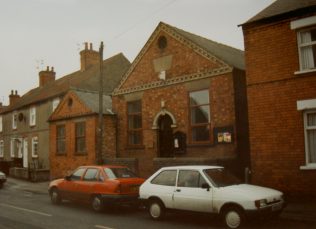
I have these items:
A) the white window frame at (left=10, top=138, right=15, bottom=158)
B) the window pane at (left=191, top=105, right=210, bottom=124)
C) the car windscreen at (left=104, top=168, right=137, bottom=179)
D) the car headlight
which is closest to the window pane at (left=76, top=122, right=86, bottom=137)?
the window pane at (left=191, top=105, right=210, bottom=124)

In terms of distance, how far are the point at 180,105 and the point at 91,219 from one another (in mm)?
8609

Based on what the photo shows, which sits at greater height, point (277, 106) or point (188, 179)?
point (277, 106)

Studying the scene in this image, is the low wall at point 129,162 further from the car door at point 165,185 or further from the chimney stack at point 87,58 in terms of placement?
the chimney stack at point 87,58

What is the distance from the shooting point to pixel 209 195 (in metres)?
9.51

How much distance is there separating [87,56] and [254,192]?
28.9 m

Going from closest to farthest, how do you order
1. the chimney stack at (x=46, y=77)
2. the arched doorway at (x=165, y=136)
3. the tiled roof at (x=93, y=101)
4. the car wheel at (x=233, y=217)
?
the car wheel at (x=233, y=217)
the arched doorway at (x=165, y=136)
the tiled roof at (x=93, y=101)
the chimney stack at (x=46, y=77)

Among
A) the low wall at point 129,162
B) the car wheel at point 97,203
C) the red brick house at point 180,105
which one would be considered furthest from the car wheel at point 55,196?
the red brick house at point 180,105

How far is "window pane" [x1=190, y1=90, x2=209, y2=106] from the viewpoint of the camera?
17312mm

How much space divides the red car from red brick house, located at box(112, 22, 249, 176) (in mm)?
3357

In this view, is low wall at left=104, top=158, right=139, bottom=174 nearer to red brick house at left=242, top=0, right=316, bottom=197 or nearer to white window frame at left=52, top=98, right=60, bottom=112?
red brick house at left=242, top=0, right=316, bottom=197

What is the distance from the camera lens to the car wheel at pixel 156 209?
1047cm

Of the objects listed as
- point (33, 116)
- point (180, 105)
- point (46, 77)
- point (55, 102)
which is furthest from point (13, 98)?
point (180, 105)

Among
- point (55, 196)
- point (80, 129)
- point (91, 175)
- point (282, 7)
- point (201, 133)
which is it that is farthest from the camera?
point (80, 129)

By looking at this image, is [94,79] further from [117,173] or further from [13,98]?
[117,173]
